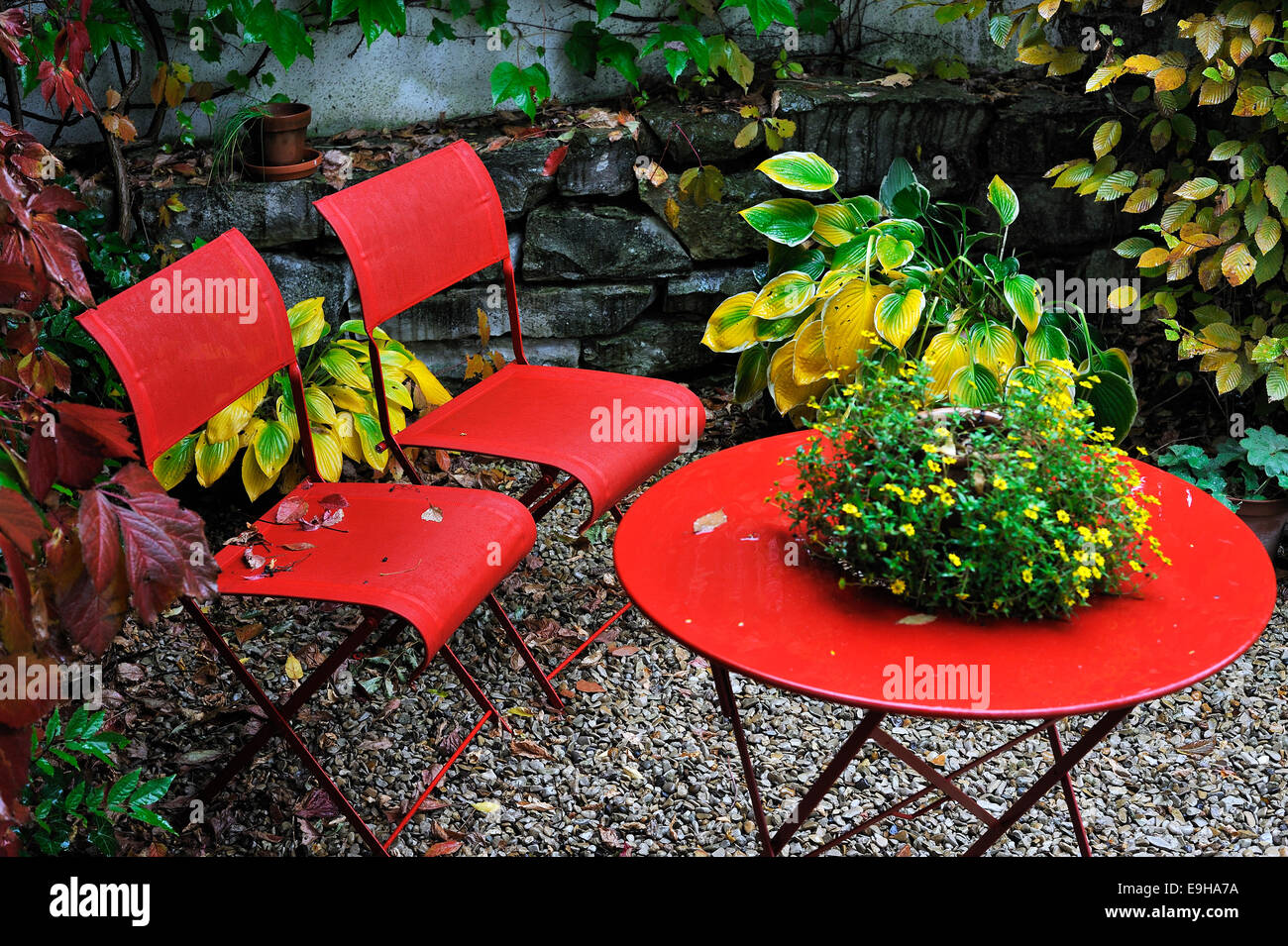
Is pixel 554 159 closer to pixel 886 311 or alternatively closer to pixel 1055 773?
pixel 886 311

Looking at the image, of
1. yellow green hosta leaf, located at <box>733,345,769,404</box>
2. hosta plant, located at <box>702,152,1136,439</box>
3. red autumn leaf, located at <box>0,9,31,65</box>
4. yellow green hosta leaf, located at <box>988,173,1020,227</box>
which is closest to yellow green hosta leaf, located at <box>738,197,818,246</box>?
hosta plant, located at <box>702,152,1136,439</box>

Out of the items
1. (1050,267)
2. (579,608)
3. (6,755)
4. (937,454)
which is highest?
(937,454)

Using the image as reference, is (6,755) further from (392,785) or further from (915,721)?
(915,721)

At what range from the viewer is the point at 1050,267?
3.90 metres

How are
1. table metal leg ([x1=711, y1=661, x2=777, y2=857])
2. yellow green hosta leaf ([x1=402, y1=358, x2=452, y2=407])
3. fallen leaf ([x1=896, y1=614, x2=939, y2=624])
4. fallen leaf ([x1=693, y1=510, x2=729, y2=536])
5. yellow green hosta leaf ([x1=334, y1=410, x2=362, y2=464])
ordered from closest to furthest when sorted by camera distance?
fallen leaf ([x1=896, y1=614, x2=939, y2=624]), table metal leg ([x1=711, y1=661, x2=777, y2=857]), fallen leaf ([x1=693, y1=510, x2=729, y2=536]), yellow green hosta leaf ([x1=334, y1=410, x2=362, y2=464]), yellow green hosta leaf ([x1=402, y1=358, x2=452, y2=407])

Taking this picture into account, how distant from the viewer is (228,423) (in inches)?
124

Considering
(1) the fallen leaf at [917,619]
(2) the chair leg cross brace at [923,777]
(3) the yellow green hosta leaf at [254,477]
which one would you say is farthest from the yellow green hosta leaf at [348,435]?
(1) the fallen leaf at [917,619]

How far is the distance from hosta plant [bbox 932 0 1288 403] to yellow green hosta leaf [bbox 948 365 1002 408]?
61cm

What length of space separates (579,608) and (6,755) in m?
1.77

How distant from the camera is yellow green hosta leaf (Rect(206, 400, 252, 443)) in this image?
3.13 metres

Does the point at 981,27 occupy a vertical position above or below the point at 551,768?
above

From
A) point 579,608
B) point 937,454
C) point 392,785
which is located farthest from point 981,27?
point 392,785

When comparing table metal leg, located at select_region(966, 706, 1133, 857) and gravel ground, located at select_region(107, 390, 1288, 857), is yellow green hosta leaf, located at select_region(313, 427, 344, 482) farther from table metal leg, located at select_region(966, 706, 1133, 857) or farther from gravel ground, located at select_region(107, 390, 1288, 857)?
table metal leg, located at select_region(966, 706, 1133, 857)

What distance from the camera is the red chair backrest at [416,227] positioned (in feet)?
8.73
